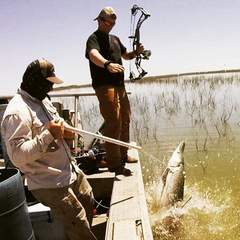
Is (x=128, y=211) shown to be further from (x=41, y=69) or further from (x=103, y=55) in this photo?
(x=103, y=55)

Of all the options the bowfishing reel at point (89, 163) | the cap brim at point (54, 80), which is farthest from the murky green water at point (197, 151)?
the cap brim at point (54, 80)

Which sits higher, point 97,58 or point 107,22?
point 107,22

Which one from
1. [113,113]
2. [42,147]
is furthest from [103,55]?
[42,147]

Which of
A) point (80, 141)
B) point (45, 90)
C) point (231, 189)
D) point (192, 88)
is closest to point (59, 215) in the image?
point (45, 90)

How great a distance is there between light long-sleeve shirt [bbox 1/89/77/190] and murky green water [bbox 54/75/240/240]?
281 centimetres

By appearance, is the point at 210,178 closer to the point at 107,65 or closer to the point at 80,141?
the point at 80,141

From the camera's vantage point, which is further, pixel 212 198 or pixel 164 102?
pixel 164 102

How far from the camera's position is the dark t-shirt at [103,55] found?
505 cm

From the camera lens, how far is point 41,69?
343cm

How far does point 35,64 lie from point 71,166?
89 cm

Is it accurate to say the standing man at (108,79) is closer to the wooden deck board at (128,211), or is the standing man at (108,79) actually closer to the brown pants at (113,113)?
the brown pants at (113,113)

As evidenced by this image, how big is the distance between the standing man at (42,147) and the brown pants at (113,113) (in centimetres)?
146

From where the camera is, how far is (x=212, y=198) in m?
7.41

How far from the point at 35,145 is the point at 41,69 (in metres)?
0.62
